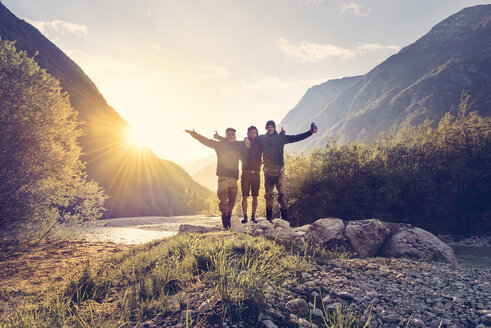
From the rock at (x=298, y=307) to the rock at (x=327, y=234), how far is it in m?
4.40

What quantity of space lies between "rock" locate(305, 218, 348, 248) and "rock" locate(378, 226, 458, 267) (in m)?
1.29

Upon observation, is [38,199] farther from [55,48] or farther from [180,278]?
[55,48]

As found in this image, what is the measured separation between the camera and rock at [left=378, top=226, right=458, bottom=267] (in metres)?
6.85

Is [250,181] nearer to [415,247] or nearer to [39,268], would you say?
[415,247]

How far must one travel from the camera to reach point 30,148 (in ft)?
34.7

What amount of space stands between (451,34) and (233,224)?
264 meters

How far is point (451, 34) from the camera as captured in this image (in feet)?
609

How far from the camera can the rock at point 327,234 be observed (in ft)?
23.9

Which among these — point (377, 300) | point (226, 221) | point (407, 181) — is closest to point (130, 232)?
point (226, 221)

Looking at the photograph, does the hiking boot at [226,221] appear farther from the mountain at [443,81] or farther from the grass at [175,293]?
the mountain at [443,81]

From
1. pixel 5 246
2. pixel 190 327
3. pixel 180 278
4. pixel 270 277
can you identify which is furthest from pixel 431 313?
pixel 5 246

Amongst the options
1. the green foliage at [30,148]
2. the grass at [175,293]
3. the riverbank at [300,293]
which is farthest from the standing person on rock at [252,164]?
the green foliage at [30,148]

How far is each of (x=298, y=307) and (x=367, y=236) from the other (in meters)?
5.25

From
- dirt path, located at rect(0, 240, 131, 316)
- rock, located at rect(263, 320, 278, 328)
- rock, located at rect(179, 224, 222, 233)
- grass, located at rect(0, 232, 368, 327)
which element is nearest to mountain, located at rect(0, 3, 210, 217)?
dirt path, located at rect(0, 240, 131, 316)
